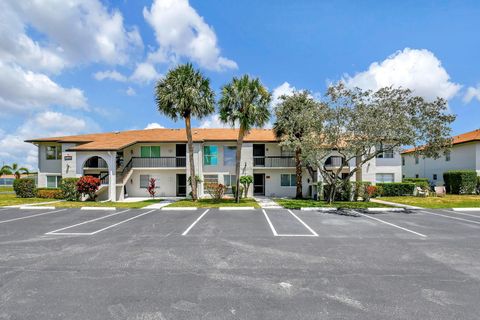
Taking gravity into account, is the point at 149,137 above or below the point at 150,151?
above

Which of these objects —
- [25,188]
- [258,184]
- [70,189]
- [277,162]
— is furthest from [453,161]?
[25,188]

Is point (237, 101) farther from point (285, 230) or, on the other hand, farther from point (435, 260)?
point (435, 260)

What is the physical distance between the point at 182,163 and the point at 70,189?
9.89 metres

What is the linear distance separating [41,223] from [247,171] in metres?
16.8

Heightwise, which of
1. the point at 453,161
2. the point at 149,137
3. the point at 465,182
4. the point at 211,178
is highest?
the point at 149,137

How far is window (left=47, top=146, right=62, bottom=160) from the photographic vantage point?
81.2 ft

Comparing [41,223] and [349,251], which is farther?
[41,223]

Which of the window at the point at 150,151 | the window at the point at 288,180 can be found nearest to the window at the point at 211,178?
the window at the point at 150,151

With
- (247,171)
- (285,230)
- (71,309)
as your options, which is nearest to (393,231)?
(285,230)

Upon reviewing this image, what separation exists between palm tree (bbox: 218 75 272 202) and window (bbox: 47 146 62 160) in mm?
18144

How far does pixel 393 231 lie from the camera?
10.4m

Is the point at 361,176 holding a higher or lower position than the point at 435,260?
higher

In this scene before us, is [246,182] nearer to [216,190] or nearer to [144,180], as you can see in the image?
[216,190]

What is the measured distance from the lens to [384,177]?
1014 inches
